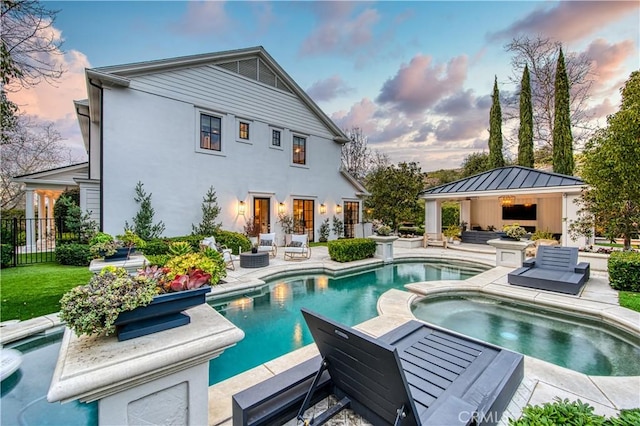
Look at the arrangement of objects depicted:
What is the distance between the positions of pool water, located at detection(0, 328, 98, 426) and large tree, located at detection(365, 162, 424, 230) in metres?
13.4

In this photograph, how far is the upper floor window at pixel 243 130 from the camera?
12508 mm

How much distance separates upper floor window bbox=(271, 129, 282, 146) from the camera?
13539mm

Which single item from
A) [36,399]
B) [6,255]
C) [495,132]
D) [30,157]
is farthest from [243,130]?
[495,132]

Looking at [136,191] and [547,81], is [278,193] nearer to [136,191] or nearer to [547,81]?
[136,191]

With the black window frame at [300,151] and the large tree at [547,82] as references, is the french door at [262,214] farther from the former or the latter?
the large tree at [547,82]

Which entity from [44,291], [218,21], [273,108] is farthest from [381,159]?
[44,291]

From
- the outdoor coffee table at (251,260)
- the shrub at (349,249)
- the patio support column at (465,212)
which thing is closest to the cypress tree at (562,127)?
the patio support column at (465,212)

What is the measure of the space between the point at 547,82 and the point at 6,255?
28.0 meters

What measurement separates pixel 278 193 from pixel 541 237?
12641 millimetres

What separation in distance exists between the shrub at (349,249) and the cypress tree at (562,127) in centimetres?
1443

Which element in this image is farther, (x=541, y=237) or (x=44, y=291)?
(x=541, y=237)

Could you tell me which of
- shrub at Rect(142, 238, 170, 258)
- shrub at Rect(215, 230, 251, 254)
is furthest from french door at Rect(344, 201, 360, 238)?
shrub at Rect(142, 238, 170, 258)

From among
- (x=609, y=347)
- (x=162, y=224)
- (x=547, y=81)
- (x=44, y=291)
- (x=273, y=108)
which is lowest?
(x=609, y=347)

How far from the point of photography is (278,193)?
13531mm
